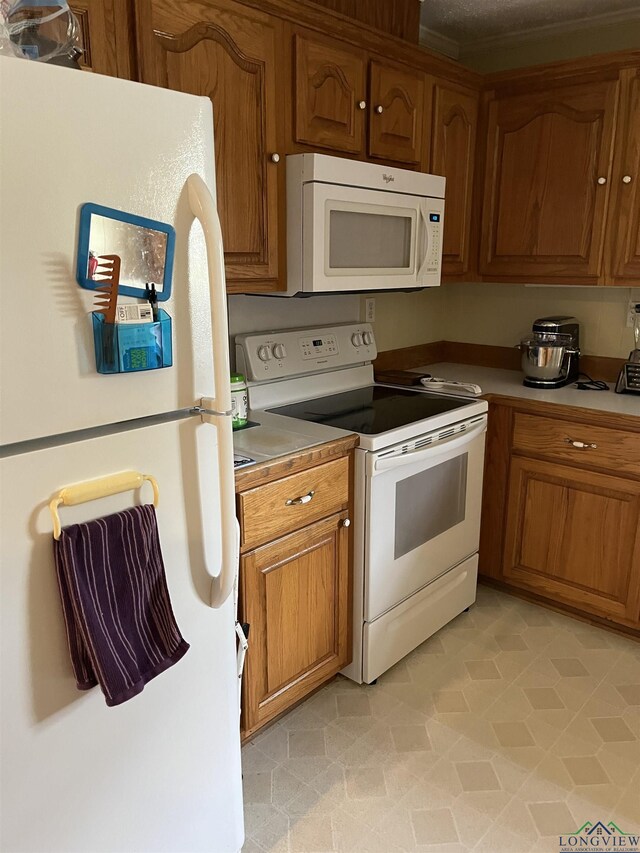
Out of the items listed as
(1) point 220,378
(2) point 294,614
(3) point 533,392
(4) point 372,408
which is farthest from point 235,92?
(3) point 533,392

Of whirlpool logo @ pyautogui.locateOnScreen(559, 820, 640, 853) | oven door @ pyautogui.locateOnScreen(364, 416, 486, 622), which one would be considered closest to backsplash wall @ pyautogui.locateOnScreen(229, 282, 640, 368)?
oven door @ pyautogui.locateOnScreen(364, 416, 486, 622)

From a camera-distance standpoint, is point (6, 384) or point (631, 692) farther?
point (631, 692)

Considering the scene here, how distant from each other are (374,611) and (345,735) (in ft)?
1.26

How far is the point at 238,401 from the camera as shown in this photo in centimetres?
206

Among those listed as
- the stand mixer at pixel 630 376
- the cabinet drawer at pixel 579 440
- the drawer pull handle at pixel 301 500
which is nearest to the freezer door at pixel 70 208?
the drawer pull handle at pixel 301 500

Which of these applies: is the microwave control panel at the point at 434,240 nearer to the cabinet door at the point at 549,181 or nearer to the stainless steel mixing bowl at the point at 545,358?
the cabinet door at the point at 549,181

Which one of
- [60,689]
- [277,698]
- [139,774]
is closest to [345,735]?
[277,698]

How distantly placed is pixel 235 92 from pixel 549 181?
1.44 meters

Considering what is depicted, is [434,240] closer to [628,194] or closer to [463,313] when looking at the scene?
Result: [628,194]

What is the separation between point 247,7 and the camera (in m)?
1.74

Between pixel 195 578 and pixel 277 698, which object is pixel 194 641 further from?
pixel 277 698

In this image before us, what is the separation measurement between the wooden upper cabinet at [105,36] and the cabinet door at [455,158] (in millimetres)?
1328

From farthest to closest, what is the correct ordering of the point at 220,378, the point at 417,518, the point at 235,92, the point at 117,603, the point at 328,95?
the point at 417,518 < the point at 328,95 < the point at 235,92 < the point at 220,378 < the point at 117,603

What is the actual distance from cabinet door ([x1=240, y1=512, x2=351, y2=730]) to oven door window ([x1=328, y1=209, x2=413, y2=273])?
2.74ft
